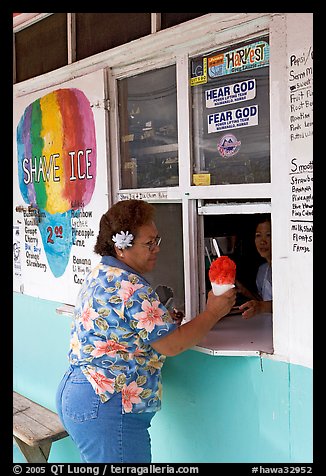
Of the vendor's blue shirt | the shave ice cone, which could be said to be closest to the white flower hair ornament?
the shave ice cone

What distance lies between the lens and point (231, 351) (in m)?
2.44

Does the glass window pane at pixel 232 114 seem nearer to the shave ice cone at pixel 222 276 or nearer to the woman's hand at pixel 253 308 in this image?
the shave ice cone at pixel 222 276

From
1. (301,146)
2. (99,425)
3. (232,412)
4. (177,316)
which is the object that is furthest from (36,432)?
(301,146)

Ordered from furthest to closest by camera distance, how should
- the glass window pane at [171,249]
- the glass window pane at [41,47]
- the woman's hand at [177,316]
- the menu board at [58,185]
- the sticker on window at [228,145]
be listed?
the glass window pane at [41,47], the menu board at [58,185], the glass window pane at [171,249], the woman's hand at [177,316], the sticker on window at [228,145]

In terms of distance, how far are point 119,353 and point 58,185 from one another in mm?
1640

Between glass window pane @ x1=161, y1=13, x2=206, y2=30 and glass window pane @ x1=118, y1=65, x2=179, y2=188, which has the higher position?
glass window pane @ x1=161, y1=13, x2=206, y2=30

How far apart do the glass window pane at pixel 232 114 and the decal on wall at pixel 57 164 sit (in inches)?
33.8

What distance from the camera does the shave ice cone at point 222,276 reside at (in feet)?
8.06

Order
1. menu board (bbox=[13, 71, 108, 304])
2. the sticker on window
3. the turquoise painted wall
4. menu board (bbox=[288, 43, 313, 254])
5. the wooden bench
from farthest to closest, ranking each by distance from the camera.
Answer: menu board (bbox=[13, 71, 108, 304]) → the wooden bench → the sticker on window → the turquoise painted wall → menu board (bbox=[288, 43, 313, 254])

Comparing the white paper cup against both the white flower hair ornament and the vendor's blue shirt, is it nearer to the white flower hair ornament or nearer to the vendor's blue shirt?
the white flower hair ornament

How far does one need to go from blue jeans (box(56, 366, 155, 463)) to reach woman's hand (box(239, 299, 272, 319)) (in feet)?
2.29

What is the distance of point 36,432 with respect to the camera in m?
3.29

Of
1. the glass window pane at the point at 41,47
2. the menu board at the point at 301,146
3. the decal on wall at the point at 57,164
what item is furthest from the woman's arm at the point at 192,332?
the glass window pane at the point at 41,47

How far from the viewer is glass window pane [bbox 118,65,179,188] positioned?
2.85 metres
